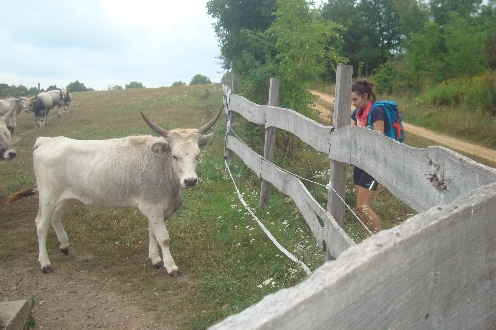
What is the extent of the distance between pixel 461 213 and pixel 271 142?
513 centimetres

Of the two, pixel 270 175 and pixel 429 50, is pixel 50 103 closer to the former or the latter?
pixel 429 50

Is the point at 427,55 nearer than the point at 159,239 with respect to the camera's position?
No

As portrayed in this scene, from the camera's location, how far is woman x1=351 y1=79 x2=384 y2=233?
468 cm

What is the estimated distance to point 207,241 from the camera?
6168mm

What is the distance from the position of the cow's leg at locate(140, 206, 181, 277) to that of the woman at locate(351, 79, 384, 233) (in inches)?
87.2

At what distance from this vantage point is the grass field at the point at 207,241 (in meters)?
4.71

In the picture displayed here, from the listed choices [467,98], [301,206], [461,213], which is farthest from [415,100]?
[461,213]

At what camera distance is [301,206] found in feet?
16.0

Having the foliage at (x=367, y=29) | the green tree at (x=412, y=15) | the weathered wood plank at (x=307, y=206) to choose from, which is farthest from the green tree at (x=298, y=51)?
the foliage at (x=367, y=29)

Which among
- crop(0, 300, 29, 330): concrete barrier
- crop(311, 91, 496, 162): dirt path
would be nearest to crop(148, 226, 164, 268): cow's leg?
crop(0, 300, 29, 330): concrete barrier

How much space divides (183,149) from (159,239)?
110 cm

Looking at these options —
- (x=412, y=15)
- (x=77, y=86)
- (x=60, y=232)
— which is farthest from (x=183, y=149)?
(x=77, y=86)

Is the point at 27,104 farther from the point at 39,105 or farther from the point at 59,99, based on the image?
the point at 39,105

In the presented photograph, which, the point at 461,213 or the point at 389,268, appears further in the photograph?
the point at 461,213
